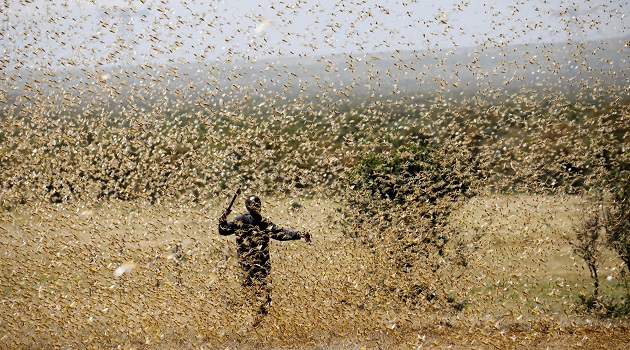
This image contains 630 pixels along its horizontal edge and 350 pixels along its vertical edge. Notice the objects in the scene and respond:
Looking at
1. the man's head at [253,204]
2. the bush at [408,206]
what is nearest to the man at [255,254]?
→ the man's head at [253,204]

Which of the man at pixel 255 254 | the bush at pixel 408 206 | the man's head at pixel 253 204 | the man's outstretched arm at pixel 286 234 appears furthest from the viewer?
the bush at pixel 408 206

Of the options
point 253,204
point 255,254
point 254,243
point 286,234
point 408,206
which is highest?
point 408,206

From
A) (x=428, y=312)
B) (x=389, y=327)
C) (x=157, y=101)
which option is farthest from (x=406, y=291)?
(x=157, y=101)

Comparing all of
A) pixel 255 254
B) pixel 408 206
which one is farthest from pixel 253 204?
pixel 408 206

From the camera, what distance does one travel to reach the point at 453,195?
10547 millimetres

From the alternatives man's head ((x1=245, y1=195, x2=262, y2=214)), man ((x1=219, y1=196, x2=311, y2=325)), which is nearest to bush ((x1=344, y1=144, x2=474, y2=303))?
man ((x1=219, y1=196, x2=311, y2=325))

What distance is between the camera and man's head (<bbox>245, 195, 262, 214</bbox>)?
26.4 ft

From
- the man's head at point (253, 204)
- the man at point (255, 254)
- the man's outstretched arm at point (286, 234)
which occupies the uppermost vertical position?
the man's head at point (253, 204)

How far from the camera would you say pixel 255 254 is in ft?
27.3

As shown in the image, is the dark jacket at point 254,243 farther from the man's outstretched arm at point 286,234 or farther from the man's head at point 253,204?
the man's head at point 253,204

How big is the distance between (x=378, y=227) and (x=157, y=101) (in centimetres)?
423

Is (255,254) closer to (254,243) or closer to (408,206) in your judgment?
(254,243)

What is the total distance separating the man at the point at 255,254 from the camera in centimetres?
824

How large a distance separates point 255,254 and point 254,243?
0.15 m
